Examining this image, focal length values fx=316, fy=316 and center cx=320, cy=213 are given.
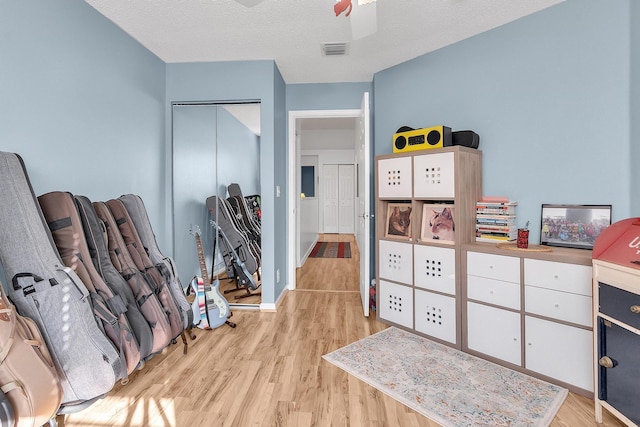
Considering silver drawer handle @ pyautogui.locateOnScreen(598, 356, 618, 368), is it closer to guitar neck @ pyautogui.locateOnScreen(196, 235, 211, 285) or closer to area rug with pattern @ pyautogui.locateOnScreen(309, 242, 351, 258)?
guitar neck @ pyautogui.locateOnScreen(196, 235, 211, 285)

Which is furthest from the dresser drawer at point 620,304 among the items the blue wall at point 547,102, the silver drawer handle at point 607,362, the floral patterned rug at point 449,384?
the blue wall at point 547,102

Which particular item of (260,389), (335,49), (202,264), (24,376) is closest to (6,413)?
(24,376)

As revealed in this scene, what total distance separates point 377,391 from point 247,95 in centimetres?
268

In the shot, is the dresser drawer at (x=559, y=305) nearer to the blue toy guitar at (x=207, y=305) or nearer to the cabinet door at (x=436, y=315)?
the cabinet door at (x=436, y=315)

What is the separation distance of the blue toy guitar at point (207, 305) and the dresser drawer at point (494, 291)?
1.91 meters

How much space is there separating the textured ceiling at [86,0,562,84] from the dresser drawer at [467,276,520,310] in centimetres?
180

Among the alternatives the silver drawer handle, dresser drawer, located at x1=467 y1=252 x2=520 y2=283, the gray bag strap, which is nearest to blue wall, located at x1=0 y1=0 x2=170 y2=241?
the gray bag strap

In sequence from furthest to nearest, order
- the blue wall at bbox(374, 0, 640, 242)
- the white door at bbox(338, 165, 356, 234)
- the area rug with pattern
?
the white door at bbox(338, 165, 356, 234) < the area rug with pattern < the blue wall at bbox(374, 0, 640, 242)

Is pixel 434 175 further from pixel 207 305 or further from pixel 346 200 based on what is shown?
pixel 346 200

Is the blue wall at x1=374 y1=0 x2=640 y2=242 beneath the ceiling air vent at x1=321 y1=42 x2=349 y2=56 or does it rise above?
beneath

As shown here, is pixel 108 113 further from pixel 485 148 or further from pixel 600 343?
pixel 600 343

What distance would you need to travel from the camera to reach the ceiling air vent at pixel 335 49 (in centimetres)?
270

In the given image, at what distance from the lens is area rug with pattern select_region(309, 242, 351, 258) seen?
5.84 meters

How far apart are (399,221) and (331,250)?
3.67 meters
